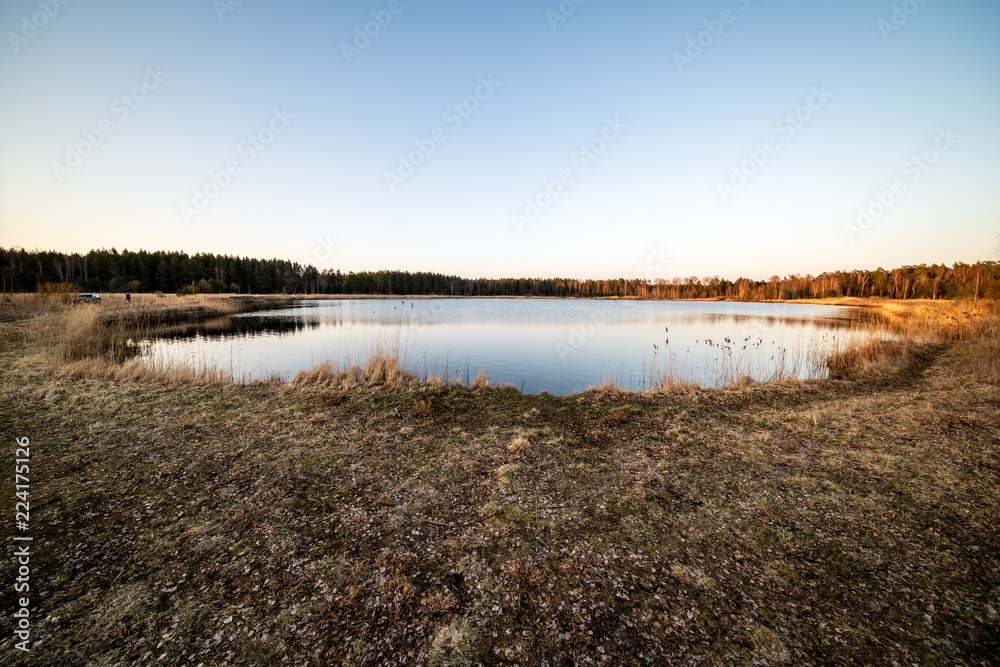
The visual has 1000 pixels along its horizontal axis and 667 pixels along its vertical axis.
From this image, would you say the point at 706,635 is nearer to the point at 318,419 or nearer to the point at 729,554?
the point at 729,554

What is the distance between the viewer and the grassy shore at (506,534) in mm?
3006

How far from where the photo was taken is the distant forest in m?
61.2

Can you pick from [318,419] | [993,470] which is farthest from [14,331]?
[993,470]

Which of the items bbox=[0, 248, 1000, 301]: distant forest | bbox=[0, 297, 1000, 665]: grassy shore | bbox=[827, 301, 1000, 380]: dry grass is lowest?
bbox=[0, 297, 1000, 665]: grassy shore

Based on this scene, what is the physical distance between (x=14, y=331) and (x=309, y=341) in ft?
40.6

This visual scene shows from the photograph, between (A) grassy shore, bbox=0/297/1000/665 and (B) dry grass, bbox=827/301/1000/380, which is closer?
(A) grassy shore, bbox=0/297/1000/665

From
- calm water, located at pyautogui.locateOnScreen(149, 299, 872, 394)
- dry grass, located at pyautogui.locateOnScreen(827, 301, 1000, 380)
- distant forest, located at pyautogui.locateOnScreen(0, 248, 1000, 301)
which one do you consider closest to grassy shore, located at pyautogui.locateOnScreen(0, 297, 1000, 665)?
dry grass, located at pyautogui.locateOnScreen(827, 301, 1000, 380)

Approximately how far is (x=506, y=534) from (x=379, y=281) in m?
113

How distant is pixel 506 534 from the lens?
4.39 m

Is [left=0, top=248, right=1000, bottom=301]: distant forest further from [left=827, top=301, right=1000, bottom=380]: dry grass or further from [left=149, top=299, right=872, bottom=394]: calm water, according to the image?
[left=149, top=299, right=872, bottom=394]: calm water

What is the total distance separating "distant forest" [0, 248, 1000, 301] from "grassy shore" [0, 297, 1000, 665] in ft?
120

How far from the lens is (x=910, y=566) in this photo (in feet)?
12.3

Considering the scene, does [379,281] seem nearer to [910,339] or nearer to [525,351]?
[525,351]

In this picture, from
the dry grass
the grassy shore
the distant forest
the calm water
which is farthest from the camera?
the distant forest
